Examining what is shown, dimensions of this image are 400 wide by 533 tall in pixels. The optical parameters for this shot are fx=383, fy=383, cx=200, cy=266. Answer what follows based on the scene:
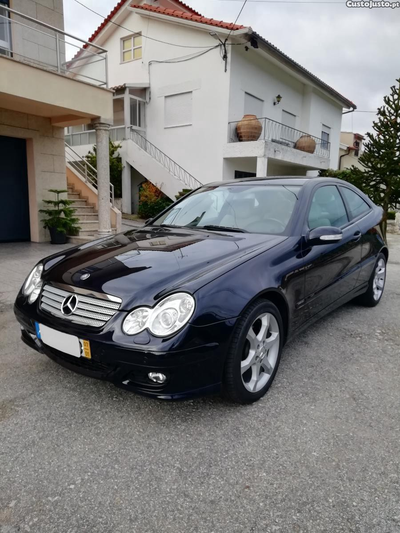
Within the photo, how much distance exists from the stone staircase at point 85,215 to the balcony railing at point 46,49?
9.63 feet

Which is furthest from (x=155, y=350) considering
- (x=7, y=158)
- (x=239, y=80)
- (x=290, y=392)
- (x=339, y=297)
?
(x=239, y=80)

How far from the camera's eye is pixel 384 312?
430 cm

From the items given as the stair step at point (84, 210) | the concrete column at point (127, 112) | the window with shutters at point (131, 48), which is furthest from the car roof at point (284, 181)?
the window with shutters at point (131, 48)

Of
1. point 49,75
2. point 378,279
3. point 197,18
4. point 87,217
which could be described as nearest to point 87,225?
point 87,217

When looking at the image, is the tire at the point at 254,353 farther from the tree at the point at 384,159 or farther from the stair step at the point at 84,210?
the tree at the point at 384,159

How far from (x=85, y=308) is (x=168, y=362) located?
62cm

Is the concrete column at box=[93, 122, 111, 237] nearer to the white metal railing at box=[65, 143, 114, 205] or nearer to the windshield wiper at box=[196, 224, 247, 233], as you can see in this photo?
the white metal railing at box=[65, 143, 114, 205]

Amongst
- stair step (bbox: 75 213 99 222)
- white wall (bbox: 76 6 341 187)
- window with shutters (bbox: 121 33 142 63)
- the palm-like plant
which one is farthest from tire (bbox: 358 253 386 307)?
window with shutters (bbox: 121 33 142 63)

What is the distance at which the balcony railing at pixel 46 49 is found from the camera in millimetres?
7023

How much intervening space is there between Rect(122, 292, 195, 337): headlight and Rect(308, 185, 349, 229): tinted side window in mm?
1518

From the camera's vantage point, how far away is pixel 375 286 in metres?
4.41

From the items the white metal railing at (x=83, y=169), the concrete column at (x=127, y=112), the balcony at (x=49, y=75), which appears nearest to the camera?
the balcony at (x=49, y=75)

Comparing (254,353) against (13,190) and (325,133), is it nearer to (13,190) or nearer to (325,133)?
(13,190)

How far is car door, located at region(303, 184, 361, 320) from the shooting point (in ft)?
9.72
